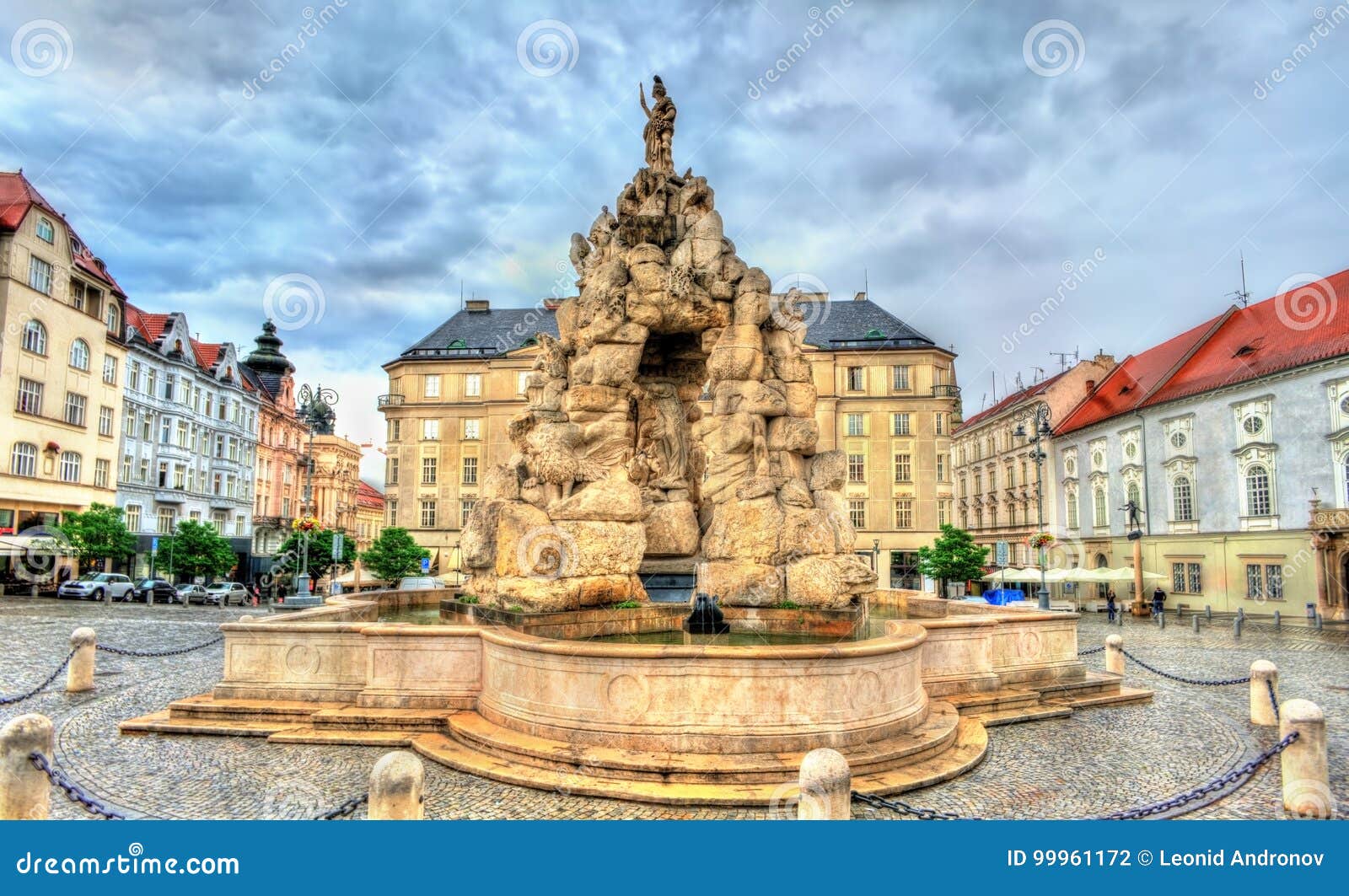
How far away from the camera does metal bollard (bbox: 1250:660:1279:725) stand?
956cm

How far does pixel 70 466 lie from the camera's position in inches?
1515

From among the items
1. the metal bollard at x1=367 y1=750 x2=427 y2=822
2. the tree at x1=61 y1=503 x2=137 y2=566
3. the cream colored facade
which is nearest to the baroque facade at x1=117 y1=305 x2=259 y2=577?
the tree at x1=61 y1=503 x2=137 y2=566

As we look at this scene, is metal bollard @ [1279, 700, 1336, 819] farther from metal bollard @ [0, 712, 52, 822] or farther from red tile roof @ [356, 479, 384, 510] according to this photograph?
red tile roof @ [356, 479, 384, 510]

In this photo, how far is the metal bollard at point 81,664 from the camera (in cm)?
1095

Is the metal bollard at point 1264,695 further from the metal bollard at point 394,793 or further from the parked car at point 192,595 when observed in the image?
the parked car at point 192,595

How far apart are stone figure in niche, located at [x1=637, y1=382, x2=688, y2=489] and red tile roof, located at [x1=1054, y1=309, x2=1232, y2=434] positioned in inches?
1317

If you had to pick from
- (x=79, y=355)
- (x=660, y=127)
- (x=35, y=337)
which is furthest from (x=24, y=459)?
(x=660, y=127)

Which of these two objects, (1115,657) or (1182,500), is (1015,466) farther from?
(1115,657)

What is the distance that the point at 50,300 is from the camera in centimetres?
3650

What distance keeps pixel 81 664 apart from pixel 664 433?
29.0ft

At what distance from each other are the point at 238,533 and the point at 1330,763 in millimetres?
57296

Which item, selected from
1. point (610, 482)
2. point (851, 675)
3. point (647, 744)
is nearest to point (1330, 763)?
point (851, 675)

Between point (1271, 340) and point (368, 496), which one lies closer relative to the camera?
point (1271, 340)

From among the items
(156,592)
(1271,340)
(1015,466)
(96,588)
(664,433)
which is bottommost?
(156,592)
